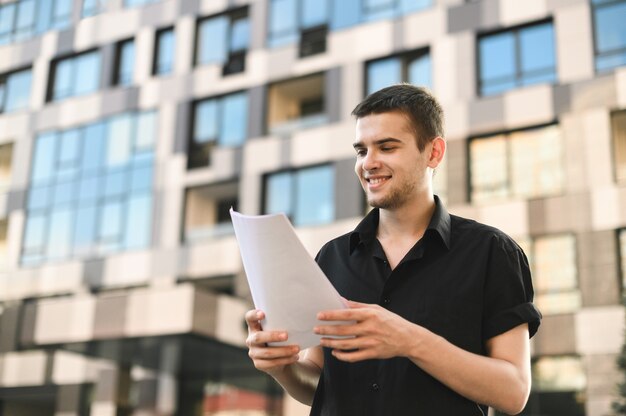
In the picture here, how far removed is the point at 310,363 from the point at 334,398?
0.31m

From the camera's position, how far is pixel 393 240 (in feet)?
8.20

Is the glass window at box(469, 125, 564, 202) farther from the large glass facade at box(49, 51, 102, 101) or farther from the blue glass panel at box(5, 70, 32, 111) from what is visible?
the blue glass panel at box(5, 70, 32, 111)

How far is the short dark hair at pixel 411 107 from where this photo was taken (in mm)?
2395

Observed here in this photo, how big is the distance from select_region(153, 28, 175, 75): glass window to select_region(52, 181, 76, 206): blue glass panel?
380 centimetres

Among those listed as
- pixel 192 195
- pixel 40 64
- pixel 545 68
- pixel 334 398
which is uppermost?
pixel 40 64

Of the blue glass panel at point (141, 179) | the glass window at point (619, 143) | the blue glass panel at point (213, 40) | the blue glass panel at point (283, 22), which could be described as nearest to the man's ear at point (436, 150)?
the glass window at point (619, 143)

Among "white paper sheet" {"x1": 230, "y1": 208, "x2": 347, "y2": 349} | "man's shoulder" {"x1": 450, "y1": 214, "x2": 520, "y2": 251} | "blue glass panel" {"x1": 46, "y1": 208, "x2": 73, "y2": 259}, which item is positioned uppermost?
"blue glass panel" {"x1": 46, "y1": 208, "x2": 73, "y2": 259}

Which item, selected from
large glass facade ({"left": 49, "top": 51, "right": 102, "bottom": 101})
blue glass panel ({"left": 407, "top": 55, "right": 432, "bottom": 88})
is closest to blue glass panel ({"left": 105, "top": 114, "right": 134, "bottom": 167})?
large glass facade ({"left": 49, "top": 51, "right": 102, "bottom": 101})

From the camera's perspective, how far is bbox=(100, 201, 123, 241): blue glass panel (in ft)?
65.6

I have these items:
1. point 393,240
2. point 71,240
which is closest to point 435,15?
point 71,240

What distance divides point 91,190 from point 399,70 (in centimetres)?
886

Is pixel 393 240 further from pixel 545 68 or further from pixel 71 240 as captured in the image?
pixel 71 240

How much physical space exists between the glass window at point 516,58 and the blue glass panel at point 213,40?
22.8ft

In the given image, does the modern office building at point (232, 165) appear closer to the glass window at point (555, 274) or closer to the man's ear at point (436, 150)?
the glass window at point (555, 274)
